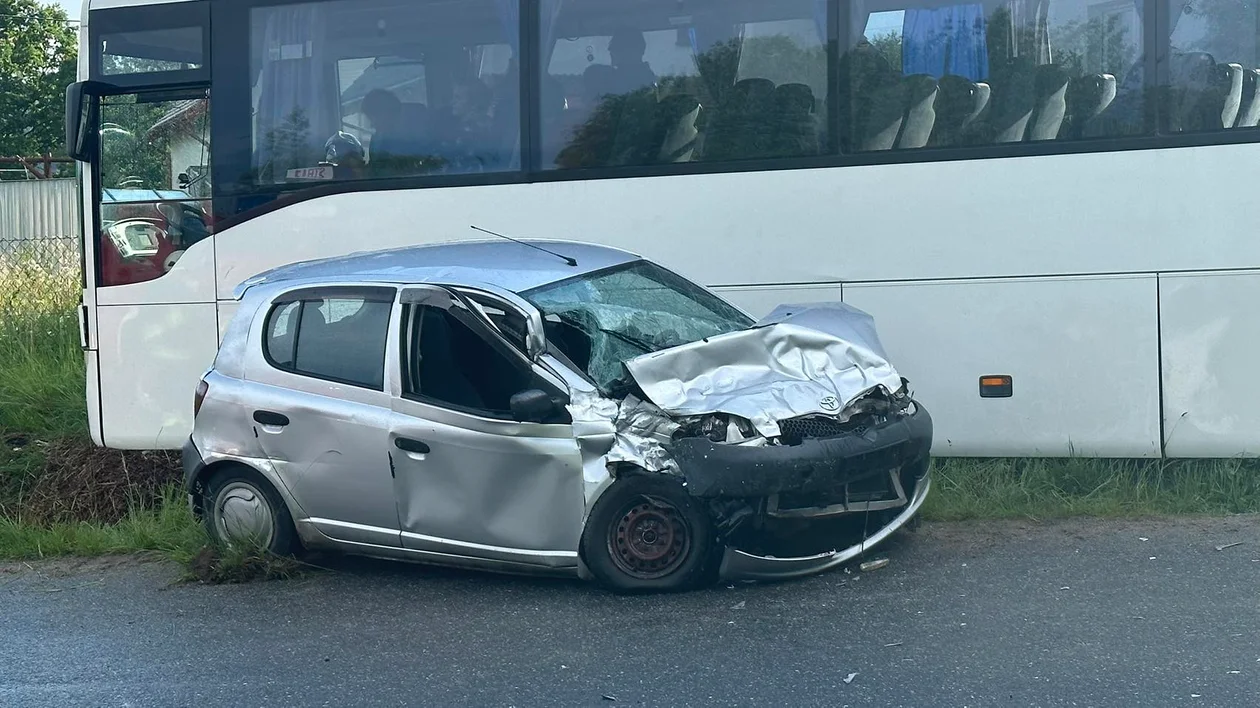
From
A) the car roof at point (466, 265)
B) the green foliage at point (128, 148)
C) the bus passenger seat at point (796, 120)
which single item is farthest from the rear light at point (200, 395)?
the bus passenger seat at point (796, 120)

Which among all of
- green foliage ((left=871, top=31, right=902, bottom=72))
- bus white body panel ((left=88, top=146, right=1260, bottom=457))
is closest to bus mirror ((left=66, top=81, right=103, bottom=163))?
bus white body panel ((left=88, top=146, right=1260, bottom=457))

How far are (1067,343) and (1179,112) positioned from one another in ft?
4.80

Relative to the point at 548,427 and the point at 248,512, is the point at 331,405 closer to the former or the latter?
the point at 248,512

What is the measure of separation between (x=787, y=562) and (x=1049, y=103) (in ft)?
11.1

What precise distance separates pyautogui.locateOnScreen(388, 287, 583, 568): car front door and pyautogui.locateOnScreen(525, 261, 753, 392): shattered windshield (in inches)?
12.0

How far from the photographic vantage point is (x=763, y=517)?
229 inches

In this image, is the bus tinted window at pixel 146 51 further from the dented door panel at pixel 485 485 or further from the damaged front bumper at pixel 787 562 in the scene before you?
the damaged front bumper at pixel 787 562

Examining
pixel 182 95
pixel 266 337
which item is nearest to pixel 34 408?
pixel 182 95

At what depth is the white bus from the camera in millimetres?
7266

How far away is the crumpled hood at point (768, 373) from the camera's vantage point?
5.81 meters

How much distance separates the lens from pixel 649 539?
595 centimetres

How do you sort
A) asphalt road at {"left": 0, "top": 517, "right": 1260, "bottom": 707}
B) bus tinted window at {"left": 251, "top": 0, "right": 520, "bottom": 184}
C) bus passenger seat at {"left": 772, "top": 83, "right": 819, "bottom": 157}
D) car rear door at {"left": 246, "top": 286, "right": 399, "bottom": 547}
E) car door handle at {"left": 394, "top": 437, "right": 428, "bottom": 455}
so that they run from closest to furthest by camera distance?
asphalt road at {"left": 0, "top": 517, "right": 1260, "bottom": 707} → car door handle at {"left": 394, "top": 437, "right": 428, "bottom": 455} → car rear door at {"left": 246, "top": 286, "right": 399, "bottom": 547} → bus passenger seat at {"left": 772, "top": 83, "right": 819, "bottom": 157} → bus tinted window at {"left": 251, "top": 0, "right": 520, "bottom": 184}

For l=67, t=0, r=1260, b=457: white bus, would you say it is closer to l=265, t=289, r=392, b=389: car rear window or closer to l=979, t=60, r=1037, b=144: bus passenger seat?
l=979, t=60, r=1037, b=144: bus passenger seat

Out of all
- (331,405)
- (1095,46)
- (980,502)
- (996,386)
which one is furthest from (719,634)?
(1095,46)
